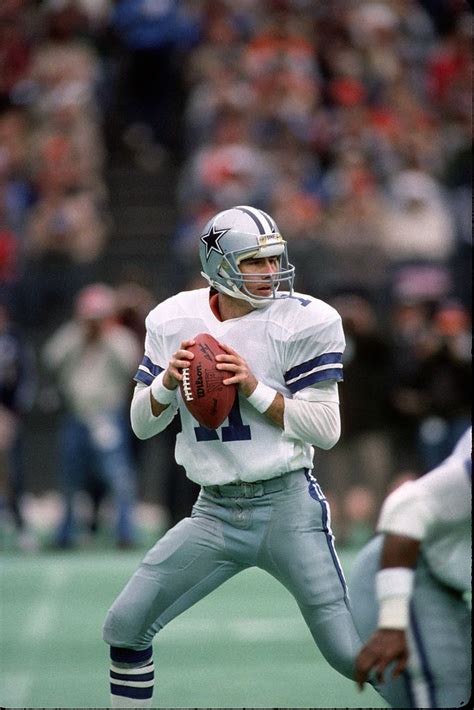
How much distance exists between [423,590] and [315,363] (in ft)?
2.94

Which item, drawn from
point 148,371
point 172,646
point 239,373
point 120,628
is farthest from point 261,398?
point 172,646

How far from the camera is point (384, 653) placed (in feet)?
10.2

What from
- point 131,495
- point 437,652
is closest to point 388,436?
point 131,495

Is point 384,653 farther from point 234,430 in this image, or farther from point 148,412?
point 148,412

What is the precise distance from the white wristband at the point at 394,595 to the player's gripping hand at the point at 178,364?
103cm

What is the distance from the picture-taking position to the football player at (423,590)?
3.13 metres

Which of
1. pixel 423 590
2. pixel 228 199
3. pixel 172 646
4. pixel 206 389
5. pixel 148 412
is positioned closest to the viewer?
pixel 423 590

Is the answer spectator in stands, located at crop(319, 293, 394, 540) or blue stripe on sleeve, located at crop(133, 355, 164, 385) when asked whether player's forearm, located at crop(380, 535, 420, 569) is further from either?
spectator in stands, located at crop(319, 293, 394, 540)

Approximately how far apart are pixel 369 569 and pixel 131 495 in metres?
5.44

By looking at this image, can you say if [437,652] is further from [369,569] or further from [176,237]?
[176,237]

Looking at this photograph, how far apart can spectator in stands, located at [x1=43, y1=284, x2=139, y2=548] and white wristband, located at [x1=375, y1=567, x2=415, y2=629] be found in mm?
5597

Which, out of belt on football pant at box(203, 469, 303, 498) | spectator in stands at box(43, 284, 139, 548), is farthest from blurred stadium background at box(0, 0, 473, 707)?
belt on football pant at box(203, 469, 303, 498)

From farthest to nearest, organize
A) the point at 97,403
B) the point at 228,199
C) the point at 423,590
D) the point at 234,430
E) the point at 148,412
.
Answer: the point at 228,199 → the point at 97,403 → the point at 148,412 → the point at 234,430 → the point at 423,590

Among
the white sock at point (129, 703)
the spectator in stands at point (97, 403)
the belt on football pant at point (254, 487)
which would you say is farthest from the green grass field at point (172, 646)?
the belt on football pant at point (254, 487)
